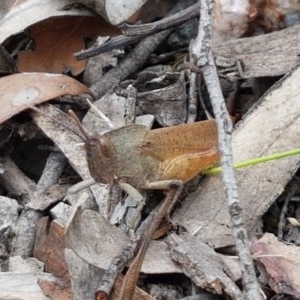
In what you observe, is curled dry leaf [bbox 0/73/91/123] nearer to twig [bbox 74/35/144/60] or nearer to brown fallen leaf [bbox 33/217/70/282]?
twig [bbox 74/35/144/60]

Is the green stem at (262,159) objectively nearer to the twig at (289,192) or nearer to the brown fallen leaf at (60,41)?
the twig at (289,192)

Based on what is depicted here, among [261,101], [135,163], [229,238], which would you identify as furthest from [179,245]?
[261,101]

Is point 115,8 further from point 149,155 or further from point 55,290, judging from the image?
point 55,290

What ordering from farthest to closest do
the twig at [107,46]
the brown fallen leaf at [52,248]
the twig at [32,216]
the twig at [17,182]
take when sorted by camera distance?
the twig at [107,46], the twig at [17,182], the twig at [32,216], the brown fallen leaf at [52,248]

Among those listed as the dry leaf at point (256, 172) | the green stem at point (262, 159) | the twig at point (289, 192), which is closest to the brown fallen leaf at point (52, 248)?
the dry leaf at point (256, 172)

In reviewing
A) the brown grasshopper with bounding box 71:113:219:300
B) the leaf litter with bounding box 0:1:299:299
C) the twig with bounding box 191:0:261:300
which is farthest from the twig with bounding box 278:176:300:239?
the twig with bounding box 191:0:261:300

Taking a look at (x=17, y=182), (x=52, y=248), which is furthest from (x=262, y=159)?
(x=17, y=182)
